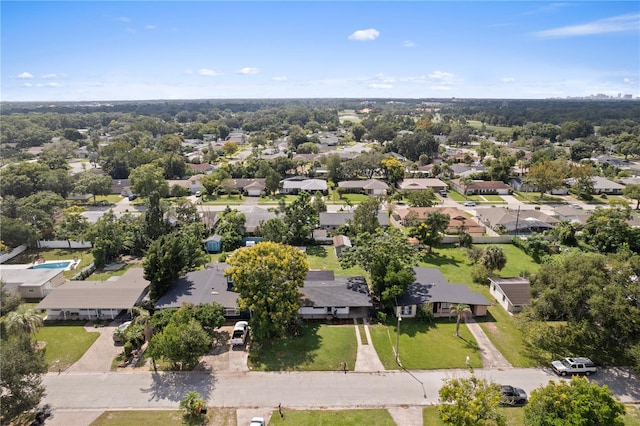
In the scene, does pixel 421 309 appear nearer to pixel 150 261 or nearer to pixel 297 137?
pixel 150 261

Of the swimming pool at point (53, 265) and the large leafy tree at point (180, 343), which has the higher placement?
the large leafy tree at point (180, 343)

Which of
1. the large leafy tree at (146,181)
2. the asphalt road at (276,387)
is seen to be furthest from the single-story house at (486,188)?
the large leafy tree at (146,181)

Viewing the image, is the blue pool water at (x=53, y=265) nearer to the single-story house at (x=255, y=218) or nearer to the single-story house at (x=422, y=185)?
the single-story house at (x=255, y=218)

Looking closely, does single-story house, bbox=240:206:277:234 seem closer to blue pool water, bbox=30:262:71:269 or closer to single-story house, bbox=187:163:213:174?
blue pool water, bbox=30:262:71:269

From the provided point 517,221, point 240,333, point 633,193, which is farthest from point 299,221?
point 633,193

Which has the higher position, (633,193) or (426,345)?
(633,193)

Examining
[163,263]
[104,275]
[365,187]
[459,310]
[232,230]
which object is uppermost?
[163,263]

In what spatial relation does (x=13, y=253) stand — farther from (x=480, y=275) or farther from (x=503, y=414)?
(x=480, y=275)
